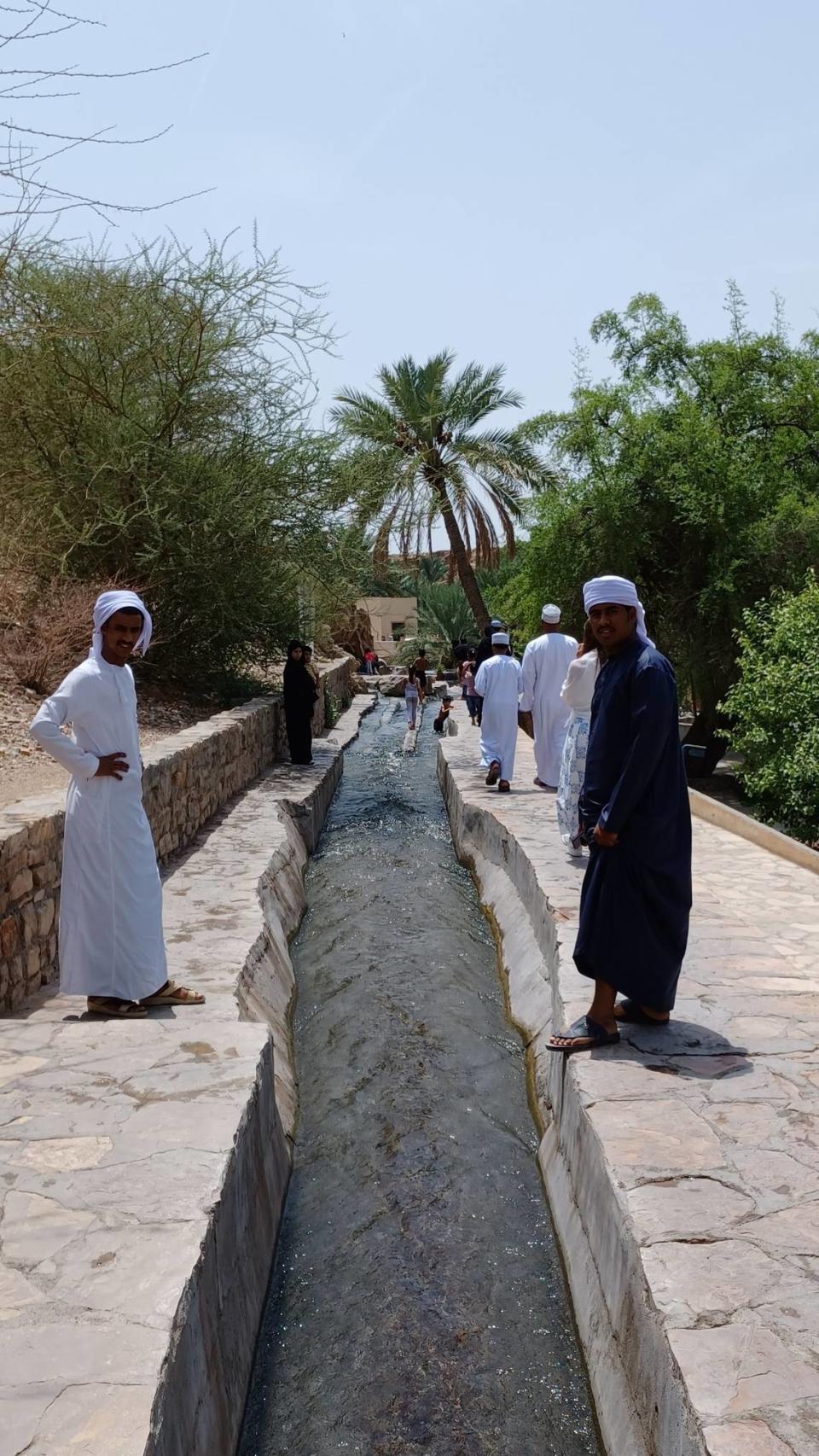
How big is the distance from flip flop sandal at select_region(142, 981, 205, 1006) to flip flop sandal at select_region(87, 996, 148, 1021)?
3.0 inches

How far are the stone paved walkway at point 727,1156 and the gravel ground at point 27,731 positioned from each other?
12.0 feet

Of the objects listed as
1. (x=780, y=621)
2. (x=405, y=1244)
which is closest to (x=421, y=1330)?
(x=405, y=1244)

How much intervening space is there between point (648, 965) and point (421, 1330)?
138cm

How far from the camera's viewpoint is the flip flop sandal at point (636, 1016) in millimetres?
4102

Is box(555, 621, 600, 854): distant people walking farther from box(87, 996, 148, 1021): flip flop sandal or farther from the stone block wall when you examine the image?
box(87, 996, 148, 1021): flip flop sandal

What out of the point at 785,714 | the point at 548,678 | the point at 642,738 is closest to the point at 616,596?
the point at 642,738

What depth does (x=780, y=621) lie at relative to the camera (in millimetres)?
10492

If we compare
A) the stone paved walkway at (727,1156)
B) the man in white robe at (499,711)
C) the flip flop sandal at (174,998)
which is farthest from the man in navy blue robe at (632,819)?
the man in white robe at (499,711)

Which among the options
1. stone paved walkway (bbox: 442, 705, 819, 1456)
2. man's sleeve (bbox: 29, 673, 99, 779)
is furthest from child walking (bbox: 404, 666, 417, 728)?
man's sleeve (bbox: 29, 673, 99, 779)

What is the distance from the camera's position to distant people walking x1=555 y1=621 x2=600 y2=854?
6449mm

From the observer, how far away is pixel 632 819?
3734 mm

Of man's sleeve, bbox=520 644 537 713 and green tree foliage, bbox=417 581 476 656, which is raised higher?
green tree foliage, bbox=417 581 476 656

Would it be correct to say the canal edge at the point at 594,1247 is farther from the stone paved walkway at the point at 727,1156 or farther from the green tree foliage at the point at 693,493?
the green tree foliage at the point at 693,493

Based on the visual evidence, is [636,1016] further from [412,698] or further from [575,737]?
[412,698]
